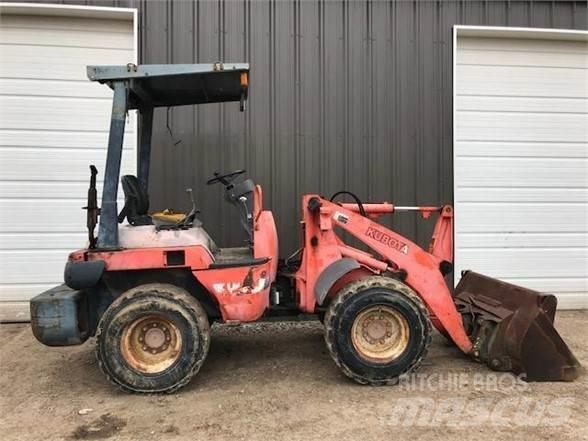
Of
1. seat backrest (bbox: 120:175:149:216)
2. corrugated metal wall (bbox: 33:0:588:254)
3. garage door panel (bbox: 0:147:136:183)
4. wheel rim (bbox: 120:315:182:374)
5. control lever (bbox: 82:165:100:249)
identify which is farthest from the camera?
corrugated metal wall (bbox: 33:0:588:254)

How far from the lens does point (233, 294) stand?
4324 millimetres

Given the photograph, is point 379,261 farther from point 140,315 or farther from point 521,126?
point 521,126

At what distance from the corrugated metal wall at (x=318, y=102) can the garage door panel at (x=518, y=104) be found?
0.32 meters

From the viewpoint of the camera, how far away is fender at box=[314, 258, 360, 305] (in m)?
4.46

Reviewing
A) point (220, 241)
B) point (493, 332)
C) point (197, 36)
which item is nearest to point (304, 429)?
point (493, 332)

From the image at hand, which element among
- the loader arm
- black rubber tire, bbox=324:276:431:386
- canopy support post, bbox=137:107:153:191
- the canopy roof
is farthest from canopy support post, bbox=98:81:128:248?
black rubber tire, bbox=324:276:431:386

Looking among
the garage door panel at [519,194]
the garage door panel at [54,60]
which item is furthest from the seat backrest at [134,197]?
the garage door panel at [519,194]

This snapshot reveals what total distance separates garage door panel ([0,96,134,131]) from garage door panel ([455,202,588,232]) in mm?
4880

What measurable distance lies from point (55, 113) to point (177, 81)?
3094mm

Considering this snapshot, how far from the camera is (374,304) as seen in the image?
4289mm

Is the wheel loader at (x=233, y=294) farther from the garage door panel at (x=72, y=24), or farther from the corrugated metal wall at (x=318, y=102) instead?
the garage door panel at (x=72, y=24)

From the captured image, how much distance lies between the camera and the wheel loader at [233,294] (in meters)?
4.11

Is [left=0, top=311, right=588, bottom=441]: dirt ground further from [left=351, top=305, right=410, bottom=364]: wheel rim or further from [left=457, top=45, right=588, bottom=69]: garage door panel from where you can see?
[left=457, top=45, right=588, bottom=69]: garage door panel

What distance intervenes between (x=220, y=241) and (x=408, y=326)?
3198 millimetres
